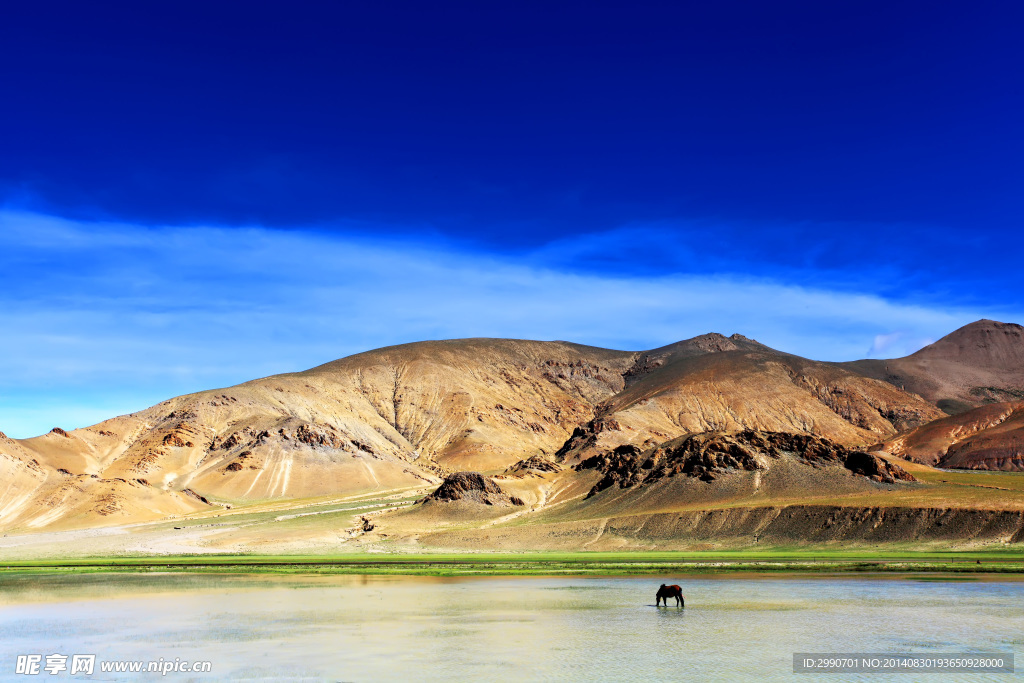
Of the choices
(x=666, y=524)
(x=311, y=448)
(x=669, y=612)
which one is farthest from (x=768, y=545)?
(x=311, y=448)

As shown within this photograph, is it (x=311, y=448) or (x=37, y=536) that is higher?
(x=311, y=448)

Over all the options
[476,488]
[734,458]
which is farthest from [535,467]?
[734,458]

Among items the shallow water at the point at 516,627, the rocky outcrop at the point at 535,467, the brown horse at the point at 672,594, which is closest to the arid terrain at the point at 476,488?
the rocky outcrop at the point at 535,467

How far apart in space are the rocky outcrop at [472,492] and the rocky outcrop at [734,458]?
12268 millimetres

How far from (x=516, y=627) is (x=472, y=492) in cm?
8104

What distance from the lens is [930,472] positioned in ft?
394

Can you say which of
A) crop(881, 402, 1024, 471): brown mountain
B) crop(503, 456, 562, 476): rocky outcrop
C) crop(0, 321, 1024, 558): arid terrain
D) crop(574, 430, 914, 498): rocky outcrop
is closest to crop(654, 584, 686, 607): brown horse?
crop(0, 321, 1024, 558): arid terrain

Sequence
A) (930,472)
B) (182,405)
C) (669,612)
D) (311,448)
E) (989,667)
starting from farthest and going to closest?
(182,405)
(311,448)
(930,472)
(669,612)
(989,667)

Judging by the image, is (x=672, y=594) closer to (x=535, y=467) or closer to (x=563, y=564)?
→ (x=563, y=564)

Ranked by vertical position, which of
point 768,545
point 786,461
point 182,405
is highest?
point 182,405

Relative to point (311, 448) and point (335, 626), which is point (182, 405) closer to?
point (311, 448)

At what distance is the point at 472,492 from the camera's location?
109125mm

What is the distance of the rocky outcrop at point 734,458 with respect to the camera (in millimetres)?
96375

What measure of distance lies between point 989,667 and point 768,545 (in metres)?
51.7
